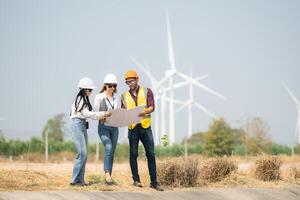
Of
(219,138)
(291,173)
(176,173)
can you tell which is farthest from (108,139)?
(219,138)

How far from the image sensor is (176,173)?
13.6 meters

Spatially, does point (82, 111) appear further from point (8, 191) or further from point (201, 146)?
point (201, 146)

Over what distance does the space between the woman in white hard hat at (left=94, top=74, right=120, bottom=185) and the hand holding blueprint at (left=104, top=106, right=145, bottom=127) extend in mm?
206

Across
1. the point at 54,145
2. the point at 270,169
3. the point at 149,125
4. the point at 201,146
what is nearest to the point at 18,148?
the point at 54,145

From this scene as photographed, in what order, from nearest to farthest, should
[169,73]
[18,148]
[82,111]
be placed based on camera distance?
[82,111], [18,148], [169,73]

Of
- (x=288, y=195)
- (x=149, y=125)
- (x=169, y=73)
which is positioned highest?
Result: (x=169, y=73)

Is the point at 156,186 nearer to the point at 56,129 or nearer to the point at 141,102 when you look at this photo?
the point at 141,102

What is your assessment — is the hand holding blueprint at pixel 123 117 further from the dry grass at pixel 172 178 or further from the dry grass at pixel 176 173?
the dry grass at pixel 176 173

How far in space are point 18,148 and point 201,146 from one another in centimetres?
2237

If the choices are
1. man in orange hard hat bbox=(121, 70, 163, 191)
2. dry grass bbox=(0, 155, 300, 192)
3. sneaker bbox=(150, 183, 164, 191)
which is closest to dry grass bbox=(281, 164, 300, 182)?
dry grass bbox=(0, 155, 300, 192)

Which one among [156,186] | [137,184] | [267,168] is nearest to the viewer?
[156,186]

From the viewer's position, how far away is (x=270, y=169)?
1609cm

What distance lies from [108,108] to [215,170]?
133 inches

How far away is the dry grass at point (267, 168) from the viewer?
52.7 ft
